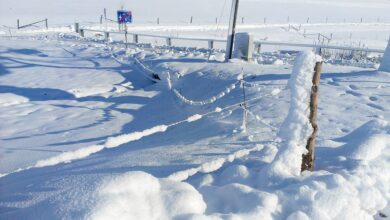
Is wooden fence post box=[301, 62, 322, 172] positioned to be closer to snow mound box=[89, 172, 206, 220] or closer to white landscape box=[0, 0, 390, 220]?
white landscape box=[0, 0, 390, 220]

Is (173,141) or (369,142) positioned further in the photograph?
(173,141)

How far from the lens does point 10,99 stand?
13625 mm

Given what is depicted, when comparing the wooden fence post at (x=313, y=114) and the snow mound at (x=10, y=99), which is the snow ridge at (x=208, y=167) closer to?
the wooden fence post at (x=313, y=114)

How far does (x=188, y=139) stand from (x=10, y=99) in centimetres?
822

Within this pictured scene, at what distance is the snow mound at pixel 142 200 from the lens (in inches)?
141

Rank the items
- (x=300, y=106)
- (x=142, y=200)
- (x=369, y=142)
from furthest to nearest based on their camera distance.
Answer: (x=369, y=142) < (x=300, y=106) < (x=142, y=200)

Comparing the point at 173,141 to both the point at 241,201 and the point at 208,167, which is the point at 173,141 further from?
the point at 241,201

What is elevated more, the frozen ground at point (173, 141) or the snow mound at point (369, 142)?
the snow mound at point (369, 142)

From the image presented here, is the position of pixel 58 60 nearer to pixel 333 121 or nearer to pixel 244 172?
pixel 333 121

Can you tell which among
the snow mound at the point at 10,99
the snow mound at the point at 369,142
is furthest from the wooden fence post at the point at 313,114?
the snow mound at the point at 10,99

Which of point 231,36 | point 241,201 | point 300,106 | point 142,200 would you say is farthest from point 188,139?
point 231,36

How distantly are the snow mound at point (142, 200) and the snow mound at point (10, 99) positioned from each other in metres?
10.7

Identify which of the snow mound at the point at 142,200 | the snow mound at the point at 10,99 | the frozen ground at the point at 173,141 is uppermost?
the snow mound at the point at 142,200

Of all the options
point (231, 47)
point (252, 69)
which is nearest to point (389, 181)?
point (252, 69)
